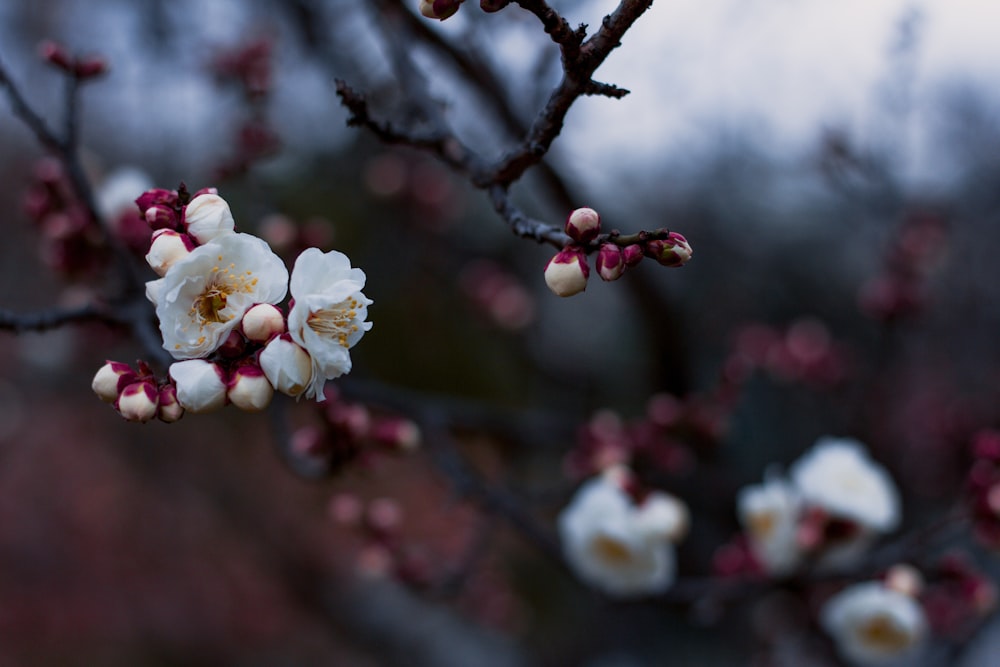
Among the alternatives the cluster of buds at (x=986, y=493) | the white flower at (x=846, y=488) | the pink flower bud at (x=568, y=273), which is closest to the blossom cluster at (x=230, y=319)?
the pink flower bud at (x=568, y=273)

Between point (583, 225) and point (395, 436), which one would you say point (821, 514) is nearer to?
point (395, 436)

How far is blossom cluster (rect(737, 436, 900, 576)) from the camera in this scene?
166cm

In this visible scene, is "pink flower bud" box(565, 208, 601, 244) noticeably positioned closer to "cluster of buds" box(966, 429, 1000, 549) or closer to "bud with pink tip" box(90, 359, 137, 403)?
"bud with pink tip" box(90, 359, 137, 403)

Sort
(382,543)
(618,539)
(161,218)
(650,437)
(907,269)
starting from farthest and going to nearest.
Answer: (907,269), (650,437), (382,543), (618,539), (161,218)

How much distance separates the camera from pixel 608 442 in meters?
1.89

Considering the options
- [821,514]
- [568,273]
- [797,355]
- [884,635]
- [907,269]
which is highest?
[907,269]

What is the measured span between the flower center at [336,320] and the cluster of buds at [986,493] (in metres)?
1.36

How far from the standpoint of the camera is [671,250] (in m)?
0.76

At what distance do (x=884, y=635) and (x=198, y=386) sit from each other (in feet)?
5.36

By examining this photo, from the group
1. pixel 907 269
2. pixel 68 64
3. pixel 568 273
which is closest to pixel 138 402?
pixel 568 273

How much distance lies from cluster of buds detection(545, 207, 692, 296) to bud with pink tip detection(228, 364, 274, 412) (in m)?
0.33

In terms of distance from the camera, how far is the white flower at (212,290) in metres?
0.81

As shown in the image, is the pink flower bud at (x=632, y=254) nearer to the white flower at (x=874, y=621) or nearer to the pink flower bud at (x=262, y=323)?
the pink flower bud at (x=262, y=323)

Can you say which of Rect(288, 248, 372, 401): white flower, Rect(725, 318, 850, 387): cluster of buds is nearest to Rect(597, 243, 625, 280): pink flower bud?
Rect(288, 248, 372, 401): white flower
